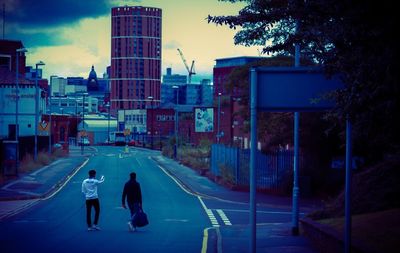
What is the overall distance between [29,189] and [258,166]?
40.7 feet

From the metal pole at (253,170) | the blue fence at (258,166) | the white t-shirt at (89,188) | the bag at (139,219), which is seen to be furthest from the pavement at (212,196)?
the metal pole at (253,170)

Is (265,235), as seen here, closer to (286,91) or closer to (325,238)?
(325,238)

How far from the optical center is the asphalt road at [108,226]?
57.4 ft

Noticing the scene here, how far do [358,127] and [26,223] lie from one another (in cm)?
1436

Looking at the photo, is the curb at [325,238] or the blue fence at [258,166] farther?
the blue fence at [258,166]

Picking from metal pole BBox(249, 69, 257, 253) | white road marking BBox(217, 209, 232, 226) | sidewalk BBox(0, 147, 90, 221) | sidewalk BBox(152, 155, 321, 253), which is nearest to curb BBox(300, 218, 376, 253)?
sidewalk BBox(152, 155, 321, 253)

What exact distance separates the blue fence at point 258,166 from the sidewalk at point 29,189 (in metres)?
10.3

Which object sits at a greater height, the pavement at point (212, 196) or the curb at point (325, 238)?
the curb at point (325, 238)

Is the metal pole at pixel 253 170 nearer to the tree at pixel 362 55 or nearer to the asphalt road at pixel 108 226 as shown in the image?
the tree at pixel 362 55

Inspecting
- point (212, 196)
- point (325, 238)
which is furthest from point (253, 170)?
point (212, 196)

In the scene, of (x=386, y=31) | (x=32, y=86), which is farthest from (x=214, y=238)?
(x=32, y=86)

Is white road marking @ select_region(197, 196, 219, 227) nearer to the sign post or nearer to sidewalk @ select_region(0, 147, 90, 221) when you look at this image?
sidewalk @ select_region(0, 147, 90, 221)

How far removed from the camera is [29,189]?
36.1 metres

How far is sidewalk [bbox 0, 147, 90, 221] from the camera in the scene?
28.7 metres
